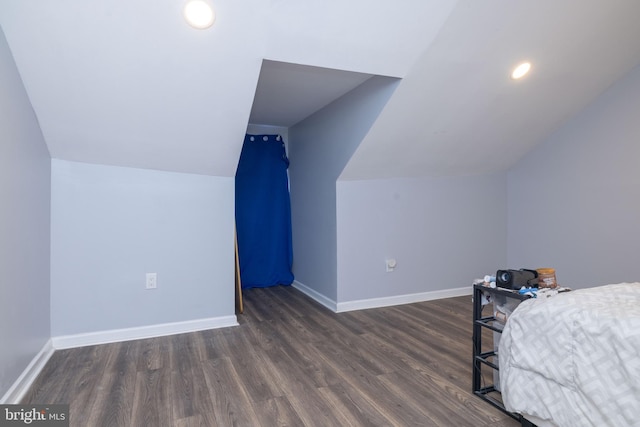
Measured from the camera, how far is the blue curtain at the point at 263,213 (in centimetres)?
451

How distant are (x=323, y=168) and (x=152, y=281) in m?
1.87

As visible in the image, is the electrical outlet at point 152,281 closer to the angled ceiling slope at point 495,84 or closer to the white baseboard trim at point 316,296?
the white baseboard trim at point 316,296

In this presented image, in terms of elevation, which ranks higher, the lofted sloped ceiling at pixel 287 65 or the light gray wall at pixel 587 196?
the lofted sloped ceiling at pixel 287 65

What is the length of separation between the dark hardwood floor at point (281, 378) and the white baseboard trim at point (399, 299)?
1.07 ft

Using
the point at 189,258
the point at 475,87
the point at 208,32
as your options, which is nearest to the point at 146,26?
the point at 208,32

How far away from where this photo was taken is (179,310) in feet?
9.73

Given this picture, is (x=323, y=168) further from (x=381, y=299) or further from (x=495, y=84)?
(x=495, y=84)

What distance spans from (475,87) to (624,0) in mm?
979

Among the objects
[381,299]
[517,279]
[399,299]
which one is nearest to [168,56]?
[517,279]

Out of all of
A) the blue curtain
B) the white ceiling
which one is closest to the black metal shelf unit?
the white ceiling

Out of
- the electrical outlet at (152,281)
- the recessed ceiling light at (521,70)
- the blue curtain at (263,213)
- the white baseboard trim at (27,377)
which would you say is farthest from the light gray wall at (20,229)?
the recessed ceiling light at (521,70)

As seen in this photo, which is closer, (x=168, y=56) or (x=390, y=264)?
(x=168, y=56)

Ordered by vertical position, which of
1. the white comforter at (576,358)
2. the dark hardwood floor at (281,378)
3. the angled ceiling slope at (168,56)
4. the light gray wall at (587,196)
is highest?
the angled ceiling slope at (168,56)

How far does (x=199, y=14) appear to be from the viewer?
1900mm
